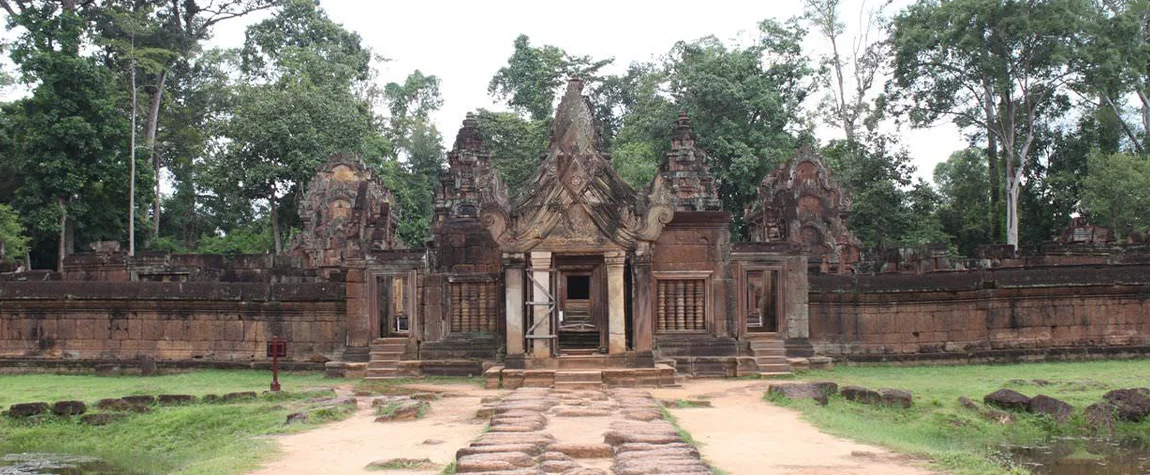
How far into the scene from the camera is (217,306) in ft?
61.7

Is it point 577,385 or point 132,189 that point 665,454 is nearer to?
point 577,385

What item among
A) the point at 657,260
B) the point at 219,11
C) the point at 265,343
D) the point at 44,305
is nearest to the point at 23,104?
the point at 219,11

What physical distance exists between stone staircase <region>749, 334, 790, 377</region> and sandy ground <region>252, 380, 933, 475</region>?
12.0ft

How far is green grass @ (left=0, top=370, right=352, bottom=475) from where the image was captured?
34.6 feet

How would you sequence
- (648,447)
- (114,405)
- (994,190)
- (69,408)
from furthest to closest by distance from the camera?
(994,190)
(114,405)
(69,408)
(648,447)

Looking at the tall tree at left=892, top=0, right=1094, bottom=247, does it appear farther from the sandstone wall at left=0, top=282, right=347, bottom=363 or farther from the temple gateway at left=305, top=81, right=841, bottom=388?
the sandstone wall at left=0, top=282, right=347, bottom=363

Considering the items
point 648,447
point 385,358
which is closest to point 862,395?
point 648,447

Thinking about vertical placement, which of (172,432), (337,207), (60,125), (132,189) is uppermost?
(60,125)

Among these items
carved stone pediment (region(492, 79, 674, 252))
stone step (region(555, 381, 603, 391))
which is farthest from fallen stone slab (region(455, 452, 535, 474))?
carved stone pediment (region(492, 79, 674, 252))

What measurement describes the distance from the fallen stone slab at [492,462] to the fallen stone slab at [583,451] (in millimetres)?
518

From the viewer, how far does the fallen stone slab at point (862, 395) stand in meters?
13.3

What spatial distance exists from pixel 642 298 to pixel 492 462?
8077 mm

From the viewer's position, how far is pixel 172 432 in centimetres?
1226

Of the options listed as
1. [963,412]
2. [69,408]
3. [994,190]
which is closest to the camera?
[963,412]
